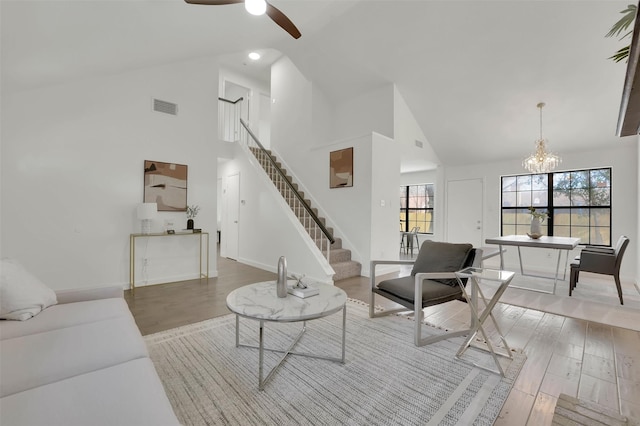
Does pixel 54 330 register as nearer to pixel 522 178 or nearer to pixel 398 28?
pixel 398 28

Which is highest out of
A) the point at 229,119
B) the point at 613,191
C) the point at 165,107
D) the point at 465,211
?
the point at 229,119

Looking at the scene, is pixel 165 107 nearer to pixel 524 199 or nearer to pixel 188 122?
pixel 188 122

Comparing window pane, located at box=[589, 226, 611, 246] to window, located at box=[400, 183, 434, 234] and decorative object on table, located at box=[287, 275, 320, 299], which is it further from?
decorative object on table, located at box=[287, 275, 320, 299]

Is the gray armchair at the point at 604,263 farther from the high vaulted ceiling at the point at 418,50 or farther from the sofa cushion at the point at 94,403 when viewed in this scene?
the sofa cushion at the point at 94,403

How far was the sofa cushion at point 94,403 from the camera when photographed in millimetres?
962

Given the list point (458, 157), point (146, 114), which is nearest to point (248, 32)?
point (146, 114)

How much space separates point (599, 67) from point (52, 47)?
674cm

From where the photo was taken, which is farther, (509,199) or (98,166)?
(509,199)

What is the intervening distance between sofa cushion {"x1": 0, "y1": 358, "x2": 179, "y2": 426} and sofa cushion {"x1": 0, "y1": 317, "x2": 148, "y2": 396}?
0.33ft

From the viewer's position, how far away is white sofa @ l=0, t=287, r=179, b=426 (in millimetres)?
987

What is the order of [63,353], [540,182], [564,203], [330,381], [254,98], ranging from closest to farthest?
[63,353] < [330,381] < [564,203] < [540,182] < [254,98]

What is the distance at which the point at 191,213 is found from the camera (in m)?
4.83

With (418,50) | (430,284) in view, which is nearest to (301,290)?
(430,284)

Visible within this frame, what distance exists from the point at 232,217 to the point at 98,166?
10.1ft
